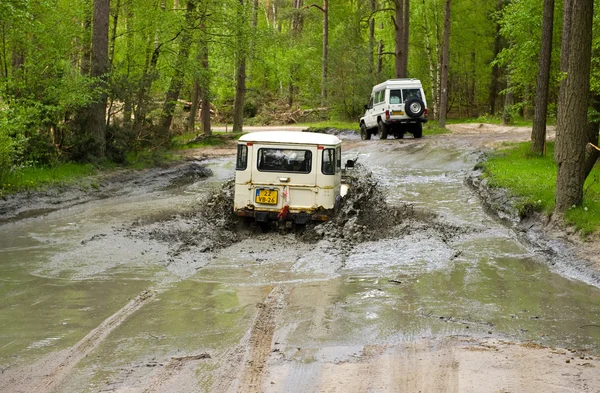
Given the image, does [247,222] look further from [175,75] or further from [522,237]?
[175,75]

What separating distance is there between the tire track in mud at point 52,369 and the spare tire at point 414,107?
24.4 m

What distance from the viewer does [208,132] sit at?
3844 cm

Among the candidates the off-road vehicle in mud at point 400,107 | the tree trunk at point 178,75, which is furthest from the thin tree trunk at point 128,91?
the off-road vehicle in mud at point 400,107

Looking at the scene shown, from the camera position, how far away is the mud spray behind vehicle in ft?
46.8

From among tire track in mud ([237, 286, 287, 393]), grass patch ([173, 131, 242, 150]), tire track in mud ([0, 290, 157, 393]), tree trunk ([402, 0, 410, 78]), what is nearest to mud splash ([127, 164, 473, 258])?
tire track in mud ([237, 286, 287, 393])

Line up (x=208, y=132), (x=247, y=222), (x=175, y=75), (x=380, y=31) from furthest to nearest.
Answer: (x=380, y=31)
(x=208, y=132)
(x=175, y=75)
(x=247, y=222)

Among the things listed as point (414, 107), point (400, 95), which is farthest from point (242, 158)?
point (400, 95)

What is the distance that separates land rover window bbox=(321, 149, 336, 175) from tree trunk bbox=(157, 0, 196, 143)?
14341 millimetres

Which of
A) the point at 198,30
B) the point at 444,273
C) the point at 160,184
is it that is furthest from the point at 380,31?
the point at 444,273

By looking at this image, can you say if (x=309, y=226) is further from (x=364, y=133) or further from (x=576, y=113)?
(x=364, y=133)

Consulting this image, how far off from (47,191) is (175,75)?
11.1 meters

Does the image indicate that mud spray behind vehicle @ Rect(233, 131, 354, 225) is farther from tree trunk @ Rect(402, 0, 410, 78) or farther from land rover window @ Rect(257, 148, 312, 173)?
tree trunk @ Rect(402, 0, 410, 78)

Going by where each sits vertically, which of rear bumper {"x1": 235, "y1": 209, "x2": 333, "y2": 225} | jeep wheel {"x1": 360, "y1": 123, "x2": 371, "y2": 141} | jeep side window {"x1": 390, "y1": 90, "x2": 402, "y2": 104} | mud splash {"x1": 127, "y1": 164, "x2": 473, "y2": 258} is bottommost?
mud splash {"x1": 127, "y1": 164, "x2": 473, "y2": 258}

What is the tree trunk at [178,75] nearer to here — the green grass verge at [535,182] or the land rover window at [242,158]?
the green grass verge at [535,182]
